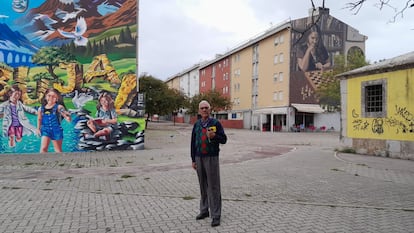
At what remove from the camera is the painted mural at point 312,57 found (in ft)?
139

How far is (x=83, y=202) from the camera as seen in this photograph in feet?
22.0

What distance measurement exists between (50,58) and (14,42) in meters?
1.68

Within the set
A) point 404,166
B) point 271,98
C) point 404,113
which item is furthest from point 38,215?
point 271,98

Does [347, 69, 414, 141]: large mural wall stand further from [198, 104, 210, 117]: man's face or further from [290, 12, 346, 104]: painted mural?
[290, 12, 346, 104]: painted mural

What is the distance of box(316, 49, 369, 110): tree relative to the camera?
3619 cm

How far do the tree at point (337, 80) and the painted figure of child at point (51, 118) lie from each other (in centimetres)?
2777

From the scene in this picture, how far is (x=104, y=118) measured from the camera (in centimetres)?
1734

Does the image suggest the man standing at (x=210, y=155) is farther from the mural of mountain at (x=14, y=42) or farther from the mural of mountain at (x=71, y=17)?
the mural of mountain at (x=14, y=42)

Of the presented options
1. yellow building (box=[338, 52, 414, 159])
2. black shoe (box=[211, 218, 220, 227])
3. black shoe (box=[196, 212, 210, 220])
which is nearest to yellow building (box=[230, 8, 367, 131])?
yellow building (box=[338, 52, 414, 159])

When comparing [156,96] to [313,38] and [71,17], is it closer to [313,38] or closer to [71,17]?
[313,38]

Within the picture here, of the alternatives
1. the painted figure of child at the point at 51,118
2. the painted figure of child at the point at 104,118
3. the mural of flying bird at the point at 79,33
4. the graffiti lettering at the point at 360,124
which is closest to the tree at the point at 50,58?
the mural of flying bird at the point at 79,33

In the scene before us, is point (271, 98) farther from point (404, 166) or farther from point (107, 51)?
point (404, 166)

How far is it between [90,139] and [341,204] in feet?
43.4

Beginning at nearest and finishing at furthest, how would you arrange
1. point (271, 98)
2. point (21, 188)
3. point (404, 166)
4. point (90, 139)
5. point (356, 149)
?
point (21, 188) → point (404, 166) → point (356, 149) → point (90, 139) → point (271, 98)
